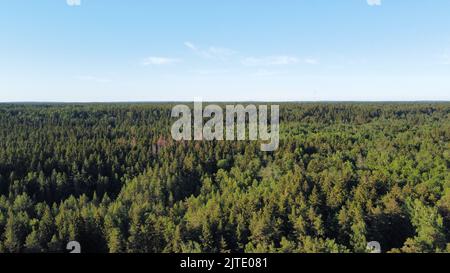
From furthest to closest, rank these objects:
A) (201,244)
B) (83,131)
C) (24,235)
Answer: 1. (83,131)
2. (24,235)
3. (201,244)

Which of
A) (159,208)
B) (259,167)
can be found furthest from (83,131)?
(159,208)

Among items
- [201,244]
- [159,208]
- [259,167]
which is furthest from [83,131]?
[201,244]

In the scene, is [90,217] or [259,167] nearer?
[90,217]
